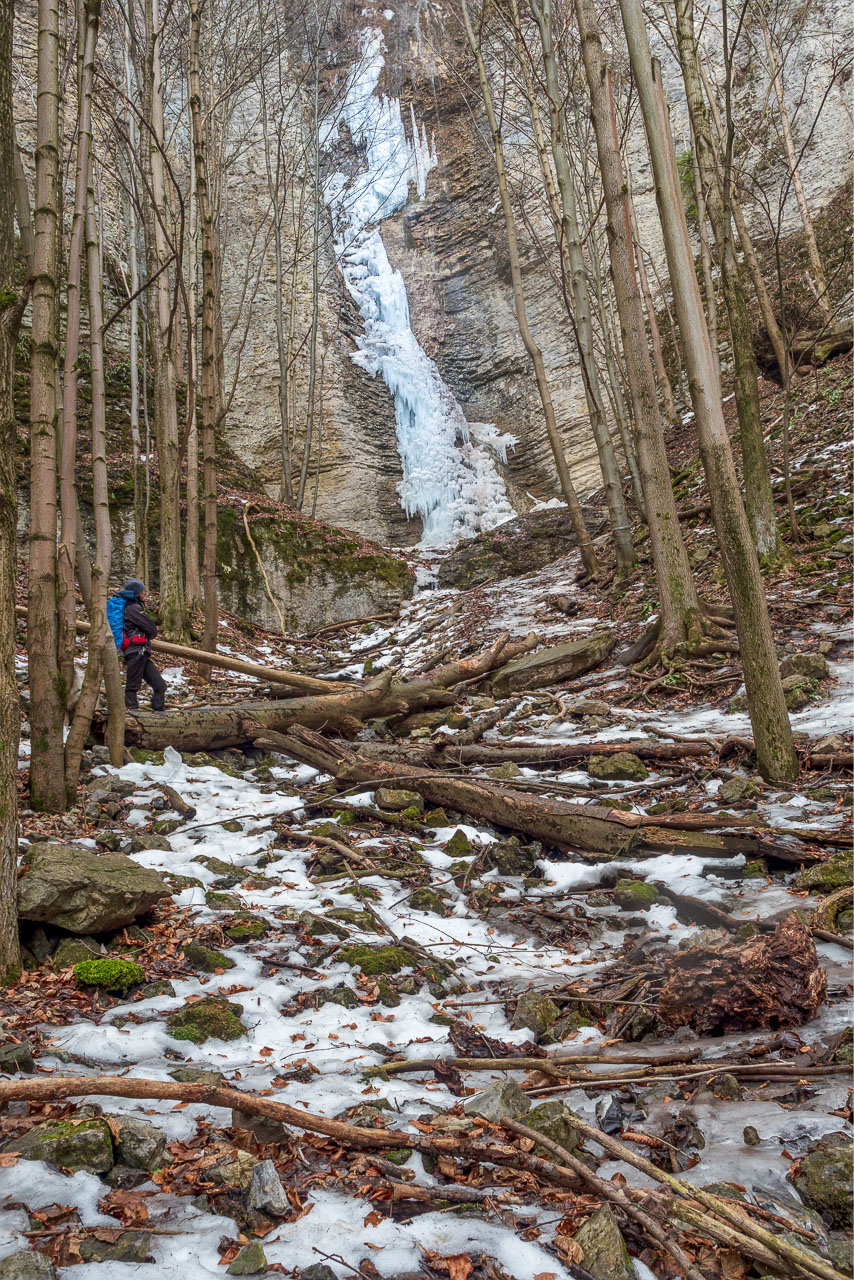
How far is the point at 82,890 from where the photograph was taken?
2.71 metres

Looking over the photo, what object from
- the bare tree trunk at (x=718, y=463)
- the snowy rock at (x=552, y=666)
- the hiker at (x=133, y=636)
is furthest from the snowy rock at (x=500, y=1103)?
the snowy rock at (x=552, y=666)

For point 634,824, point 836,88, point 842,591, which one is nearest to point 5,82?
point 634,824

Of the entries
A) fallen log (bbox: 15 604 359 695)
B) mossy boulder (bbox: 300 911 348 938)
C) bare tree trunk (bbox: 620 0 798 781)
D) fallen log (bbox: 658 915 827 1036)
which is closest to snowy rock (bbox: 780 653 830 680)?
bare tree trunk (bbox: 620 0 798 781)

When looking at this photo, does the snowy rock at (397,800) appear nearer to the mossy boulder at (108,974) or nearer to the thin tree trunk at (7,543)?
the mossy boulder at (108,974)

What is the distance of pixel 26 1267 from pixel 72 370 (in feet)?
14.4

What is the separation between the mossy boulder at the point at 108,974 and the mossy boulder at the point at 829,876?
279 cm

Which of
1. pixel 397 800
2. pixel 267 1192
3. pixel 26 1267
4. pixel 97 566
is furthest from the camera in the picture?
pixel 397 800

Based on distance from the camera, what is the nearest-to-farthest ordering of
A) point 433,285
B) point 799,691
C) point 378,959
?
point 378,959 → point 799,691 → point 433,285

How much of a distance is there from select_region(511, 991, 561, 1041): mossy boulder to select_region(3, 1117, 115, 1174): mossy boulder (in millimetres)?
1385

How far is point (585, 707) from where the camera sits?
256 inches

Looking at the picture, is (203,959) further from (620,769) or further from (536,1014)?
(620,769)

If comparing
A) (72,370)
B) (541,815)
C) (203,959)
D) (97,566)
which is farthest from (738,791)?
(72,370)

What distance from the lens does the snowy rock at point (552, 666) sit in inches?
303

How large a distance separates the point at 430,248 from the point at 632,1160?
96.6 feet
